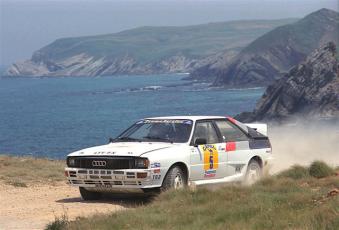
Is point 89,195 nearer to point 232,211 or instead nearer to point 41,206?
point 41,206

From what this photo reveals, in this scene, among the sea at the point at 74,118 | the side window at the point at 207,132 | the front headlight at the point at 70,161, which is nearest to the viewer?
the front headlight at the point at 70,161

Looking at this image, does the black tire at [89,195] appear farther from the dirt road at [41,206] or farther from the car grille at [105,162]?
the car grille at [105,162]

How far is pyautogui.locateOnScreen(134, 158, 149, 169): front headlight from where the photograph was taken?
12.7 meters

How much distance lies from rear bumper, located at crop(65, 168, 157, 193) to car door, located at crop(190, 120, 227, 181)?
1169 millimetres

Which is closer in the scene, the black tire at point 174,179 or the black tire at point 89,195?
the black tire at point 174,179

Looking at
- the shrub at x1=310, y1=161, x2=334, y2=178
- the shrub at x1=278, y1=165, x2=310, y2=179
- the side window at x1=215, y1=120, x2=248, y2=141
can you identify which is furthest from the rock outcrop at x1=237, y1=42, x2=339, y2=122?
the side window at x1=215, y1=120, x2=248, y2=141

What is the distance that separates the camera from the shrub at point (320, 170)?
15.5 m

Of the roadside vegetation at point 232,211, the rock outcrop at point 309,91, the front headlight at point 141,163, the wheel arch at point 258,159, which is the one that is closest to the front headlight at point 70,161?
the front headlight at point 141,163

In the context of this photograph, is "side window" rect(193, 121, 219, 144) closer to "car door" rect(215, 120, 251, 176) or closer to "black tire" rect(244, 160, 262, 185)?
"car door" rect(215, 120, 251, 176)

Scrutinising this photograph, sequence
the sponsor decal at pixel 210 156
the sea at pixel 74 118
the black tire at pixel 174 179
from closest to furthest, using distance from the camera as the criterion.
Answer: the black tire at pixel 174 179
the sponsor decal at pixel 210 156
the sea at pixel 74 118

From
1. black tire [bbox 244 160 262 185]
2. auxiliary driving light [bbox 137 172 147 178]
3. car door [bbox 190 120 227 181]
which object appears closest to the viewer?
auxiliary driving light [bbox 137 172 147 178]

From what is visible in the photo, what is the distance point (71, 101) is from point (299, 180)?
176 metres

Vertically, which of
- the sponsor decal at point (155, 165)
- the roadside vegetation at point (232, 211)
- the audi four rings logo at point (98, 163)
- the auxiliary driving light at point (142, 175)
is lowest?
the roadside vegetation at point (232, 211)

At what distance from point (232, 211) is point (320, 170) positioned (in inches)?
214
